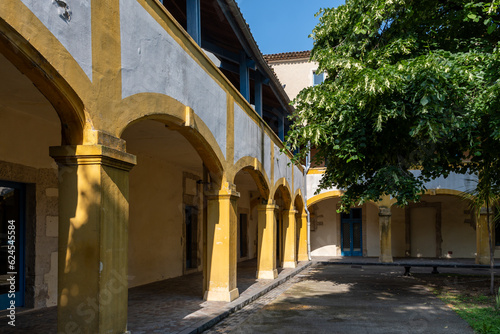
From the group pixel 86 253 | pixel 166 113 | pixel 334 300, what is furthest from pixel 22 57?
pixel 334 300

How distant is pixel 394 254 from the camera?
77.6ft

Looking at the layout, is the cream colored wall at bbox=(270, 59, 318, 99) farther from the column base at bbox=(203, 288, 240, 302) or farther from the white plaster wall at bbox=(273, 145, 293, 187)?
the column base at bbox=(203, 288, 240, 302)

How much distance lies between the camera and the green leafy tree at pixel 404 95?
800 centimetres

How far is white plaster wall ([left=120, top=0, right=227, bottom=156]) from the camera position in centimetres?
512

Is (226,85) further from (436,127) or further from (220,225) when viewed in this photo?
(436,127)

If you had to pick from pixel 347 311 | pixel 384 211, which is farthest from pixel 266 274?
pixel 384 211

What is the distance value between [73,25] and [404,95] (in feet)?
20.7

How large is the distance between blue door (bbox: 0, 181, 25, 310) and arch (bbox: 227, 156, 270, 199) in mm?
3707

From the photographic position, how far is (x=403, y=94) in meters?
8.46

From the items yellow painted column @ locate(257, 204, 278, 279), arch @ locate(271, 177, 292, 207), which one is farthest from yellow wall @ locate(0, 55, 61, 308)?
arch @ locate(271, 177, 292, 207)

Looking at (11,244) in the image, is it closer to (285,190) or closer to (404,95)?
(404,95)

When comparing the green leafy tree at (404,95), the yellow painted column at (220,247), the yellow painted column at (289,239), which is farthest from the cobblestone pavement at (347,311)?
the yellow painted column at (289,239)

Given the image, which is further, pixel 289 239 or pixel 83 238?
pixel 289 239

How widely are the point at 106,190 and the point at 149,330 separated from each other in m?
2.75
